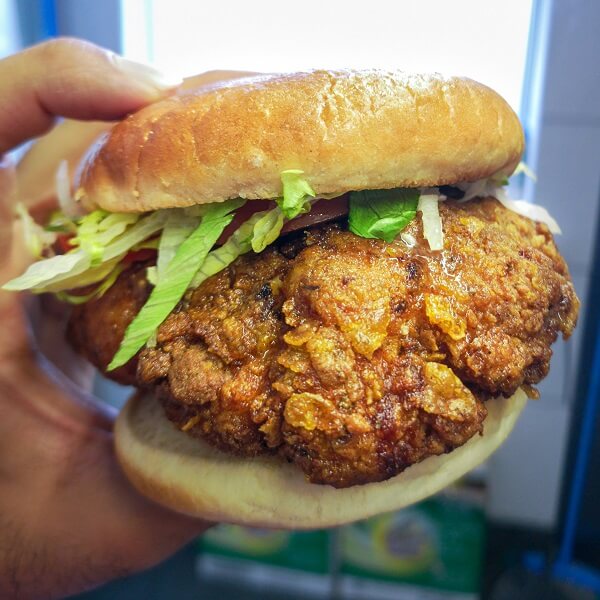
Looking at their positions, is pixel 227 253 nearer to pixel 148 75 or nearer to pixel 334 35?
pixel 148 75

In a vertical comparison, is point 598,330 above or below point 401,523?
above

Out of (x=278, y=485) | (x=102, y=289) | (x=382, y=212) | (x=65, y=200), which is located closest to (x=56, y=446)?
(x=102, y=289)

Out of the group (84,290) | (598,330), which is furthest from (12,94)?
(598,330)

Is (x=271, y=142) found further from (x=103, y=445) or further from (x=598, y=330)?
(x=598, y=330)

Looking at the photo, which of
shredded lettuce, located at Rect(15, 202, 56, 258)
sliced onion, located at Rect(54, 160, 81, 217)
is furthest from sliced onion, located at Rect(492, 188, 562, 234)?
shredded lettuce, located at Rect(15, 202, 56, 258)

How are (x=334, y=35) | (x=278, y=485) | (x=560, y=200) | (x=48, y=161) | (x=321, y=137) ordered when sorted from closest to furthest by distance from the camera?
(x=321, y=137) → (x=278, y=485) → (x=48, y=161) → (x=560, y=200) → (x=334, y=35)

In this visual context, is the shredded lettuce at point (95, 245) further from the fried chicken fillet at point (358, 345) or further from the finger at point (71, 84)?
the finger at point (71, 84)
